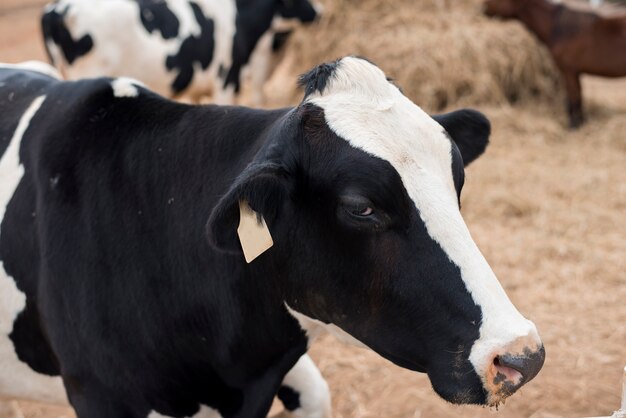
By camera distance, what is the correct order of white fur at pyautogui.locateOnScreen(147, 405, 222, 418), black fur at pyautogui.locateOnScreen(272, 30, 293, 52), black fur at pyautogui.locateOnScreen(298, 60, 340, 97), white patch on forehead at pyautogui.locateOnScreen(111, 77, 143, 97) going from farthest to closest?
black fur at pyautogui.locateOnScreen(272, 30, 293, 52) < white patch on forehead at pyautogui.locateOnScreen(111, 77, 143, 97) < white fur at pyautogui.locateOnScreen(147, 405, 222, 418) < black fur at pyautogui.locateOnScreen(298, 60, 340, 97)

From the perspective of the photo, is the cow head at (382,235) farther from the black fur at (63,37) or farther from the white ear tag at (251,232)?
the black fur at (63,37)

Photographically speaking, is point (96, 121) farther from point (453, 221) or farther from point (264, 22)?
point (264, 22)

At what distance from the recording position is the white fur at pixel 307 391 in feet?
9.50

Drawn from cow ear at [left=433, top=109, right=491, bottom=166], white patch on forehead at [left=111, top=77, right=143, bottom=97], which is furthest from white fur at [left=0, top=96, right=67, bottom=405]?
cow ear at [left=433, top=109, right=491, bottom=166]

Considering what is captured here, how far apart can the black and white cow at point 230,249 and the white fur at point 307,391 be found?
1.48 ft

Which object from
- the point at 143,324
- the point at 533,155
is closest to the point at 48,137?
the point at 143,324

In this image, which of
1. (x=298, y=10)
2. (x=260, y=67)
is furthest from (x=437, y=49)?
(x=260, y=67)

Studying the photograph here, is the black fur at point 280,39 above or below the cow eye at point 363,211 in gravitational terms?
below

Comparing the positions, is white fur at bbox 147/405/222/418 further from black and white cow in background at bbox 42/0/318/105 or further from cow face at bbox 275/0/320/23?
cow face at bbox 275/0/320/23

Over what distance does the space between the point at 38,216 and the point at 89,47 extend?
4546 mm

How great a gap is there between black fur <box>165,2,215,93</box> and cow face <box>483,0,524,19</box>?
3611 mm

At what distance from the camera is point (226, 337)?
2.32 m

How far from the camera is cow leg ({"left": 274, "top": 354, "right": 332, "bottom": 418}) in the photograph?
2895mm

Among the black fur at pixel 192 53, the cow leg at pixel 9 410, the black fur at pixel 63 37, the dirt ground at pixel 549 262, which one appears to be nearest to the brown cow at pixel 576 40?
the dirt ground at pixel 549 262
